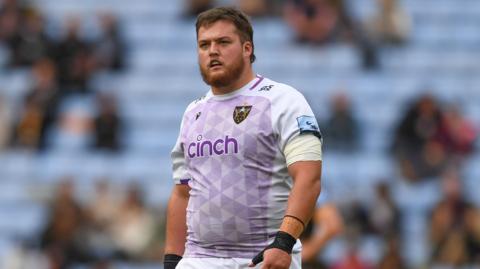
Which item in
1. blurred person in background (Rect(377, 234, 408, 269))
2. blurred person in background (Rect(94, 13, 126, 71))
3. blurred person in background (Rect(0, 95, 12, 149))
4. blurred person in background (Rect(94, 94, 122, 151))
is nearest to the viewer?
blurred person in background (Rect(377, 234, 408, 269))

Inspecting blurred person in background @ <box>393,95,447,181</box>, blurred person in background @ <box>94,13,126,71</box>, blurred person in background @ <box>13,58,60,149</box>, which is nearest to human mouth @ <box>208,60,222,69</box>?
blurred person in background @ <box>393,95,447,181</box>

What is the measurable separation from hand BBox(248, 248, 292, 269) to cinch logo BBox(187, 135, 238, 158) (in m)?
0.59

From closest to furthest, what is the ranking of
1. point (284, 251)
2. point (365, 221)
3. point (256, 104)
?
point (284, 251) → point (256, 104) → point (365, 221)

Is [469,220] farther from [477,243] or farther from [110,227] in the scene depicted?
[110,227]

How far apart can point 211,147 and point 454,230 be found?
8.80 meters

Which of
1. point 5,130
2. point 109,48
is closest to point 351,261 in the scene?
point 5,130

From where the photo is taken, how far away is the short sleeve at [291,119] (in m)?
6.14

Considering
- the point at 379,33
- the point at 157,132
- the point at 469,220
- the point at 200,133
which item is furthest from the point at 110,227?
the point at 200,133

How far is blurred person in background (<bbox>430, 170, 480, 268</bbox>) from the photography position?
47.9ft

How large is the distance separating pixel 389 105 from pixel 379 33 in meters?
1.41

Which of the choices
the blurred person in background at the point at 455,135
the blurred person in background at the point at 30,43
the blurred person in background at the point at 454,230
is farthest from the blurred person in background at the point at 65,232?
the blurred person in background at the point at 455,135

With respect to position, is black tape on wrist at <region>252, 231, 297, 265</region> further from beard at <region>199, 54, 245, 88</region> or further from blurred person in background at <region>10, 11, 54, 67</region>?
blurred person in background at <region>10, 11, 54, 67</region>

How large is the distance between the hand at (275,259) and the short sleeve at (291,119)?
547mm

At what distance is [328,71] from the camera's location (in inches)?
739
